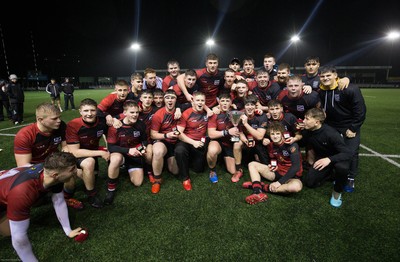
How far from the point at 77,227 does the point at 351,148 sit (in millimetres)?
4414

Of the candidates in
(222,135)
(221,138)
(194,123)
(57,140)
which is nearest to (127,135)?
(57,140)

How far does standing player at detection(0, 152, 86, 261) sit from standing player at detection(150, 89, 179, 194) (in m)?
1.73

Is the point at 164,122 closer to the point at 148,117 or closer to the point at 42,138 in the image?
the point at 148,117

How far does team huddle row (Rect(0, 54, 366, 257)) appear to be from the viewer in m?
3.41

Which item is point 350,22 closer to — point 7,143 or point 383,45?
point 383,45

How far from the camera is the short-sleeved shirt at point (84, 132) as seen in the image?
3.60 metres

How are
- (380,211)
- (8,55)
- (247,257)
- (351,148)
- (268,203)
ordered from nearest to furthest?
(247,257), (380,211), (268,203), (351,148), (8,55)

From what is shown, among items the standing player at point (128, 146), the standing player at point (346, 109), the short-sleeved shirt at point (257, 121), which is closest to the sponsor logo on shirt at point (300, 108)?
the standing player at point (346, 109)

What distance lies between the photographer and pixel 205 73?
213 inches

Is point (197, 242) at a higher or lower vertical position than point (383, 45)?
lower

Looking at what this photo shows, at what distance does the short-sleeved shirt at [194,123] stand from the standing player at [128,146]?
0.82 metres

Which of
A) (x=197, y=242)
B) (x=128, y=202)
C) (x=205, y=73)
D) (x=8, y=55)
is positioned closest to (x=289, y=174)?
(x=197, y=242)

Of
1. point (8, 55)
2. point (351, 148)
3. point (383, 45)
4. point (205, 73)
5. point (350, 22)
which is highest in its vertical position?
point (350, 22)

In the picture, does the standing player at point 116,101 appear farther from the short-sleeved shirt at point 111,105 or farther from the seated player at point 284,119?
the seated player at point 284,119
